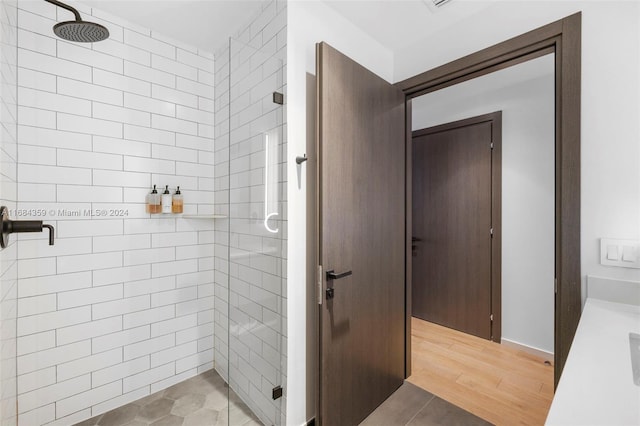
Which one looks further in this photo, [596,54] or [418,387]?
[418,387]

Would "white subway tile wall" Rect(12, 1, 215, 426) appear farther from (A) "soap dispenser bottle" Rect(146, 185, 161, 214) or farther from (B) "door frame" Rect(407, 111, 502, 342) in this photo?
(B) "door frame" Rect(407, 111, 502, 342)

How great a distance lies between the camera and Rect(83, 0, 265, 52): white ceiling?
1622 millimetres

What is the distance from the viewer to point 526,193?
2.52 meters

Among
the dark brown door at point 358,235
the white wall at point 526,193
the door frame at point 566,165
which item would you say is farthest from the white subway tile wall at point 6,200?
the white wall at point 526,193

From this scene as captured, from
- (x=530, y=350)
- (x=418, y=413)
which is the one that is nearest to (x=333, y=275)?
(x=418, y=413)

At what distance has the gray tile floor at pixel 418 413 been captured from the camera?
168 centimetres

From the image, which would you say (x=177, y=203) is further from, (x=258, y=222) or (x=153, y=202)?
(x=258, y=222)

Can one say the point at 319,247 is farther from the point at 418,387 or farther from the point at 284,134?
the point at 418,387

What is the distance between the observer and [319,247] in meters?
1.42

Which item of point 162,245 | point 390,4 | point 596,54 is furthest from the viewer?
point 162,245

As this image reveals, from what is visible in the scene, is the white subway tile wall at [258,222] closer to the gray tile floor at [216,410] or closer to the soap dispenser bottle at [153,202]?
the gray tile floor at [216,410]

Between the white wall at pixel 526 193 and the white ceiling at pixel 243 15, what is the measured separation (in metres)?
0.98

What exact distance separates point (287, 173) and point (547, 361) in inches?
102

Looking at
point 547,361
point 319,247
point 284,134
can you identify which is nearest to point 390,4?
point 284,134
